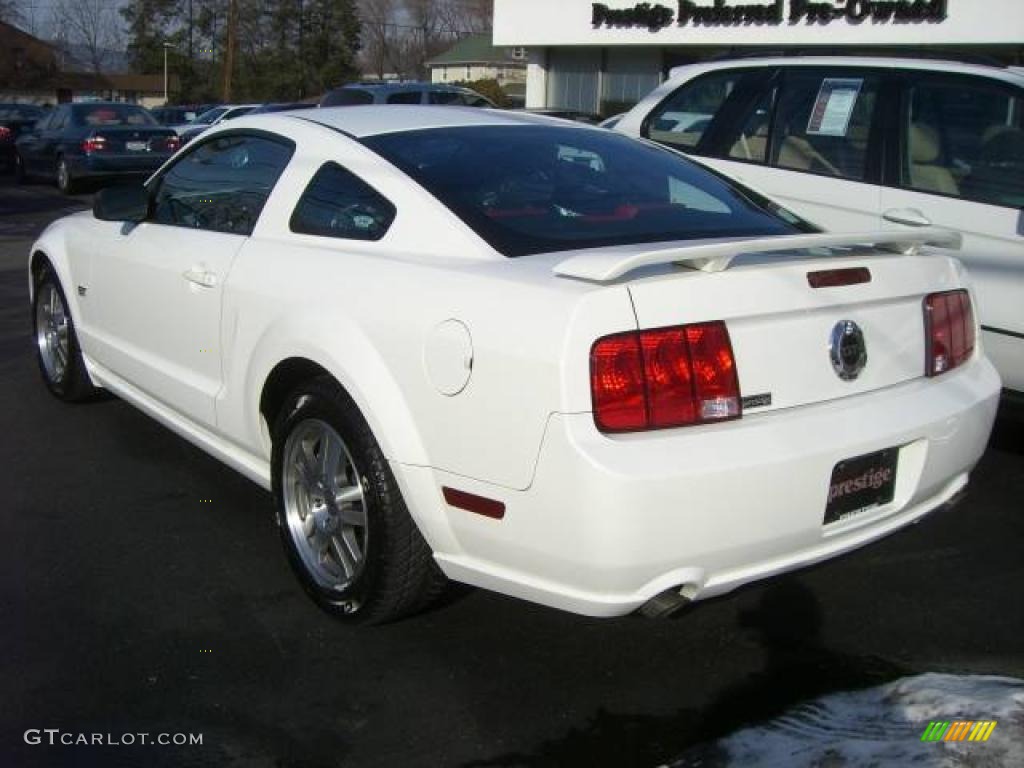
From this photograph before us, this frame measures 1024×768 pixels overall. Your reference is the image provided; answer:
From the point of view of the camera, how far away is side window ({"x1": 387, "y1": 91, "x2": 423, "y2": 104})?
58.4ft

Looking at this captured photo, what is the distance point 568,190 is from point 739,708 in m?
1.73

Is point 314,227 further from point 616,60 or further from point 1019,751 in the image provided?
point 616,60

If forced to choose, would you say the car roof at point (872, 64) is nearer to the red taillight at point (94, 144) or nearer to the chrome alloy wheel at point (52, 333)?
the chrome alloy wheel at point (52, 333)

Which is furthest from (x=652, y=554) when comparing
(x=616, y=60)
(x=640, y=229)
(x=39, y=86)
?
(x=39, y=86)

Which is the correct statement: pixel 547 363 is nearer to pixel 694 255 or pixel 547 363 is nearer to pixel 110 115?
pixel 694 255

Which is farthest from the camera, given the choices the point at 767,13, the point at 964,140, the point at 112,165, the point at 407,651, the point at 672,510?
the point at 767,13

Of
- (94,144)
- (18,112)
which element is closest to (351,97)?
(94,144)

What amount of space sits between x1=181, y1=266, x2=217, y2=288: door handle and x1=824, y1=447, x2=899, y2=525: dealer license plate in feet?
7.48

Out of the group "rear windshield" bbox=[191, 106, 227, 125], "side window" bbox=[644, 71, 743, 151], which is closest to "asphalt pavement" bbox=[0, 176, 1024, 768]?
"side window" bbox=[644, 71, 743, 151]

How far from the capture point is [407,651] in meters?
3.36

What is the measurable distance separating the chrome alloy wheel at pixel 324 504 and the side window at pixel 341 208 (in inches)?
25.4

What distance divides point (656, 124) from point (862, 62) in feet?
4.62

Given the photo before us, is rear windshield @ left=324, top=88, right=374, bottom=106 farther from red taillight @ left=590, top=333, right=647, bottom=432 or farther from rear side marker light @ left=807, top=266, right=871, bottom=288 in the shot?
red taillight @ left=590, top=333, right=647, bottom=432

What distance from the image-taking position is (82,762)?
2799mm
